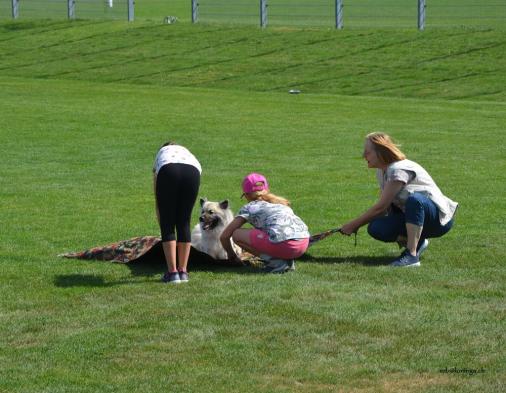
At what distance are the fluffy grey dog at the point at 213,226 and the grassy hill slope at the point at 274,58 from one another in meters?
20.7

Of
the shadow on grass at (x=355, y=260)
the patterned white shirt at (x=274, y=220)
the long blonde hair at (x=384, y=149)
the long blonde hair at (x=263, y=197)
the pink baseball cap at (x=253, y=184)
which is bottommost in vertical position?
the shadow on grass at (x=355, y=260)

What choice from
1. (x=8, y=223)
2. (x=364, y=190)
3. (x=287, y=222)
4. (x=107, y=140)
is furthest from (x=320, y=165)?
(x=287, y=222)

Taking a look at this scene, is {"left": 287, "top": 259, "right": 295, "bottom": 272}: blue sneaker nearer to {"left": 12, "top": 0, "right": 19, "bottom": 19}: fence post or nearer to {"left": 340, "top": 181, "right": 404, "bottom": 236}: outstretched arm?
{"left": 340, "top": 181, "right": 404, "bottom": 236}: outstretched arm

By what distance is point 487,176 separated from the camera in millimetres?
17578

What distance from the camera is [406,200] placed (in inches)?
430

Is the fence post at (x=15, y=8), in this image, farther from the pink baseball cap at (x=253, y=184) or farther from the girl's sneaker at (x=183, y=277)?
the girl's sneaker at (x=183, y=277)

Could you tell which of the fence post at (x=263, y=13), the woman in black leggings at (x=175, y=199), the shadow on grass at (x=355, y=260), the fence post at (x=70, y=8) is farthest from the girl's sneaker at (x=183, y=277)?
the fence post at (x=70, y=8)

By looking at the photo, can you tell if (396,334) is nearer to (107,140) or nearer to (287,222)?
(287,222)

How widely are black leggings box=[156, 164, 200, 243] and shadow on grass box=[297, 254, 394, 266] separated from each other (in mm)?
1625

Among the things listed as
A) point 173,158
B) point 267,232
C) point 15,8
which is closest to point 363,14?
point 15,8

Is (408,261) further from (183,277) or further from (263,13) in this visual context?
(263,13)

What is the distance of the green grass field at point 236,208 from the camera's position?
25.5 feet

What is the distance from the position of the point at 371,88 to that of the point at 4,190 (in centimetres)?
1849

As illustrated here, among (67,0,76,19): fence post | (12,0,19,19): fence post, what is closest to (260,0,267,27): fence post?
(67,0,76,19): fence post
